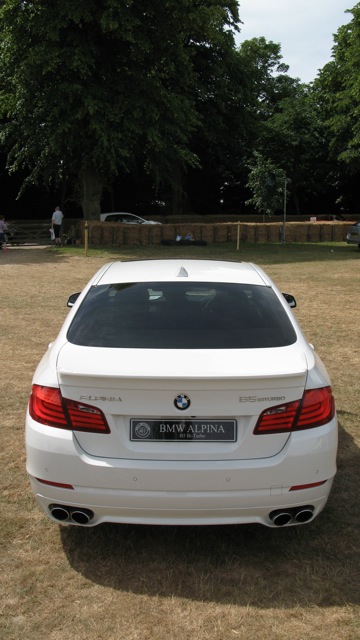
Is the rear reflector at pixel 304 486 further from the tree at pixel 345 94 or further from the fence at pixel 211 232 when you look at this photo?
the tree at pixel 345 94

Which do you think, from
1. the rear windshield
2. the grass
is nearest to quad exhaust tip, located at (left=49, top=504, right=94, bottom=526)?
the grass

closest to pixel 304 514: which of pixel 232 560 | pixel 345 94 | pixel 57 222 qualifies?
pixel 232 560

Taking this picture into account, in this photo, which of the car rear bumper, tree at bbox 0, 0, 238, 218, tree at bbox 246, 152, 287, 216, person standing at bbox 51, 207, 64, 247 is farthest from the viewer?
tree at bbox 246, 152, 287, 216

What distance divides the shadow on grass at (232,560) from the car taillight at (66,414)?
0.81 m

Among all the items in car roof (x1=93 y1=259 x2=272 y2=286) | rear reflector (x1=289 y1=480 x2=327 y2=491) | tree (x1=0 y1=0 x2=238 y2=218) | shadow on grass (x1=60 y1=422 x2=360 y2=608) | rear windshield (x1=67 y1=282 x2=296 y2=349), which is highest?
tree (x1=0 y1=0 x2=238 y2=218)

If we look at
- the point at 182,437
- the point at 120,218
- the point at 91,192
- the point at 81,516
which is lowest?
the point at 120,218

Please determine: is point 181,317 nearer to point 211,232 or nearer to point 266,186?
point 211,232

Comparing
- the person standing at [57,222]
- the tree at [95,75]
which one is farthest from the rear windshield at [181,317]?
the person standing at [57,222]

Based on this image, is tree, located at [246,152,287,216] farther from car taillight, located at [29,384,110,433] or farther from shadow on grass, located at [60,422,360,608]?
car taillight, located at [29,384,110,433]

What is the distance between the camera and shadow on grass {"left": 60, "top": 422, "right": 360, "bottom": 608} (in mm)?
3297

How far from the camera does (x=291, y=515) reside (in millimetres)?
3461

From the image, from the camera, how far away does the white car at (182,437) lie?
3.29 meters

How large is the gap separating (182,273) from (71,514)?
72.9 inches

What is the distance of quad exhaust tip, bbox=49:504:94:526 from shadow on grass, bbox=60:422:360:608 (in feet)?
0.92
